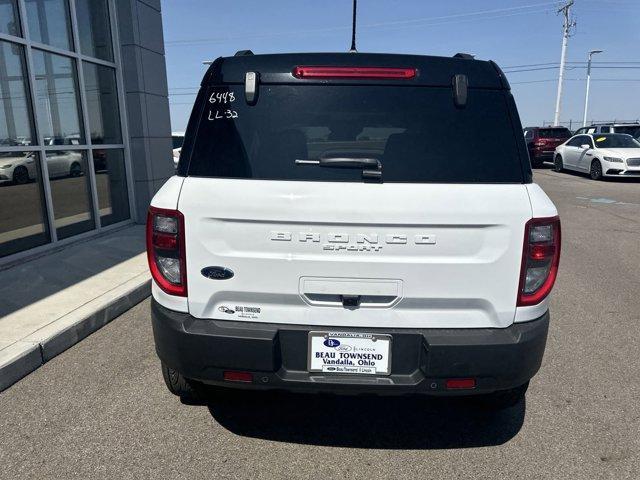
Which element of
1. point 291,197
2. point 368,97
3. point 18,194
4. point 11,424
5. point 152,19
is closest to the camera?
point 291,197

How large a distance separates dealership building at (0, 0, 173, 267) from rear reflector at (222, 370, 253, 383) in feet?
15.7

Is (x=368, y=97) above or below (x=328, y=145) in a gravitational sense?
above

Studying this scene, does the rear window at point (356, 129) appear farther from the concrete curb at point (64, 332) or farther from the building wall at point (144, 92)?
the building wall at point (144, 92)

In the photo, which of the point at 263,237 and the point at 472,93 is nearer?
the point at 263,237

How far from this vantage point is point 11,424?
2.86 meters

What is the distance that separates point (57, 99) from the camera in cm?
693

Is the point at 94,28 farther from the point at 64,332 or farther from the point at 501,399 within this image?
the point at 501,399

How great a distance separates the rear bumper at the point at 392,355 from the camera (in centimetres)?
221

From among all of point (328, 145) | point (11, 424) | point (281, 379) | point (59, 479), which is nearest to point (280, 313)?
point (281, 379)

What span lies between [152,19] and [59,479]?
8.26m

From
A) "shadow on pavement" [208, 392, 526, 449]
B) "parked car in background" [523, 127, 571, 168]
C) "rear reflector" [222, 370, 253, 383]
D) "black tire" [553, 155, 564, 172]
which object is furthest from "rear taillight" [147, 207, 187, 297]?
"parked car in background" [523, 127, 571, 168]

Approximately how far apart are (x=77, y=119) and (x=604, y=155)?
54.6ft

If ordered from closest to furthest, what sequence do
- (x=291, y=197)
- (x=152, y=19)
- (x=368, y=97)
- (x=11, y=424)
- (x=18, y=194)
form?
(x=291, y=197), (x=368, y=97), (x=11, y=424), (x=18, y=194), (x=152, y=19)

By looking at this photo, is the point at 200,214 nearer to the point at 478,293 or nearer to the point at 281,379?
the point at 281,379
